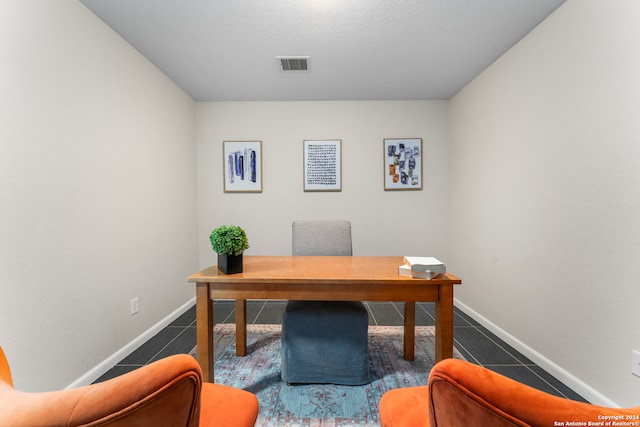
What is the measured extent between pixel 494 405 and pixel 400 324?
2.45 meters

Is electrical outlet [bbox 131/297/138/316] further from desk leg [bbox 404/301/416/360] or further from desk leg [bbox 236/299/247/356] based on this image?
desk leg [bbox 404/301/416/360]

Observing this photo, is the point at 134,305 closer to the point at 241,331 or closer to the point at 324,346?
the point at 241,331

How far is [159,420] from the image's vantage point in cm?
42

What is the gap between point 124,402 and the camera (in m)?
0.39

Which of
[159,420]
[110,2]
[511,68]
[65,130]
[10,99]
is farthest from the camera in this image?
[511,68]

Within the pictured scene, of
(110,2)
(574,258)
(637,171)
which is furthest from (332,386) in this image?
(110,2)

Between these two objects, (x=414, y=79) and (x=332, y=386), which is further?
(x=414, y=79)

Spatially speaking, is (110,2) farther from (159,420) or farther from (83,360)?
(159,420)

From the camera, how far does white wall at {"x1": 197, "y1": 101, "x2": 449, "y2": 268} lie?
3348mm

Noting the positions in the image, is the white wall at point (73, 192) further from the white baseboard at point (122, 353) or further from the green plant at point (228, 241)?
the green plant at point (228, 241)

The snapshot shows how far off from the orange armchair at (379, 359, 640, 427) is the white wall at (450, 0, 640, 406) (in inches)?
62.2

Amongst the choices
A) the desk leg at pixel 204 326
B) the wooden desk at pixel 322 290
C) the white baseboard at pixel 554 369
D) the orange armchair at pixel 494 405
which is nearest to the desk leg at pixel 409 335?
the wooden desk at pixel 322 290

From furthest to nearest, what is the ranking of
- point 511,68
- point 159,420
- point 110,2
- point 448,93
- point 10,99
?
point 448,93, point 511,68, point 110,2, point 10,99, point 159,420

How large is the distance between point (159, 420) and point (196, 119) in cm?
354
